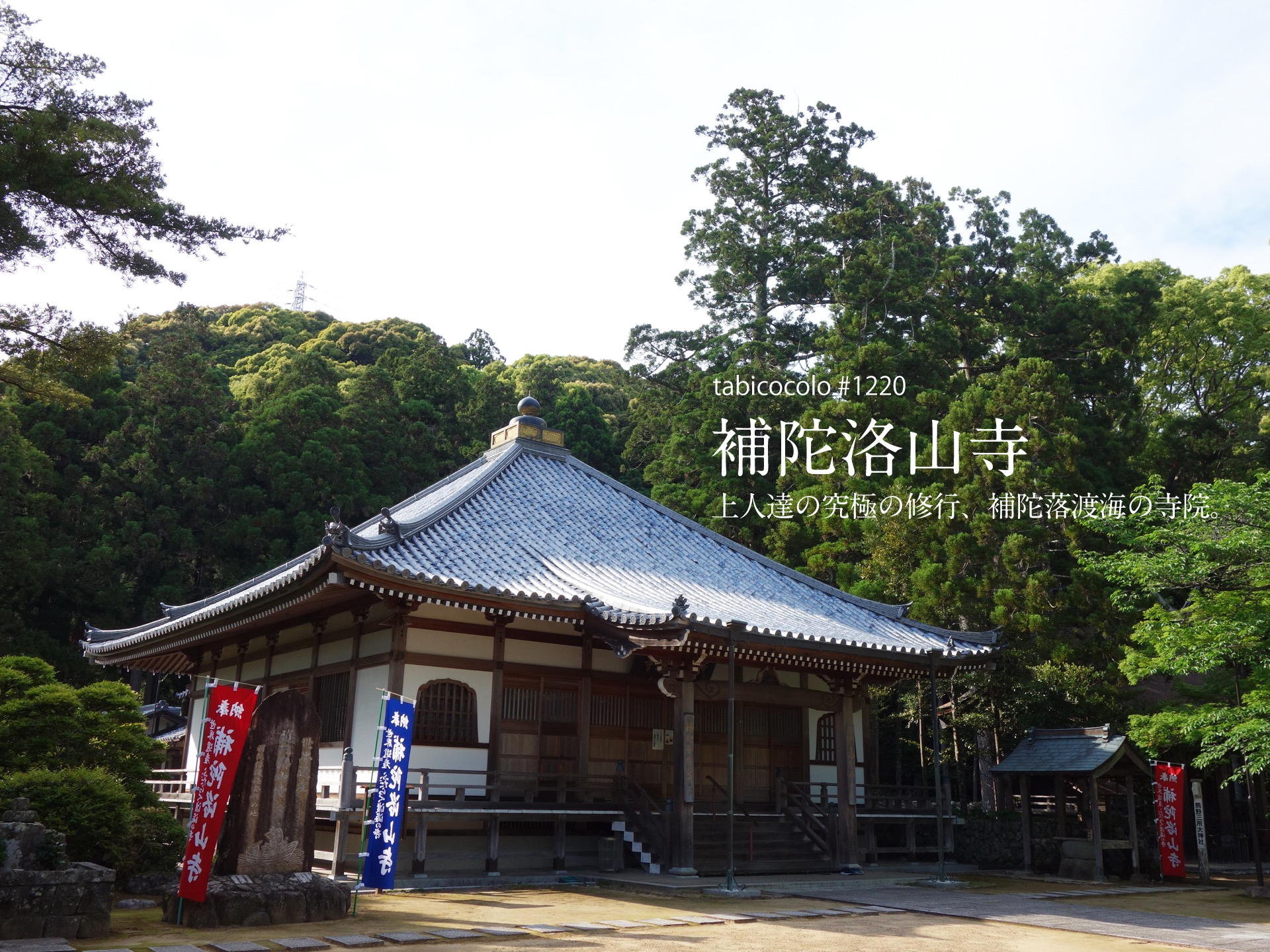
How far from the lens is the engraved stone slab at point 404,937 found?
28.0 ft

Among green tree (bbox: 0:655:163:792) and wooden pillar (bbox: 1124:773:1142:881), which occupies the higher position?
green tree (bbox: 0:655:163:792)

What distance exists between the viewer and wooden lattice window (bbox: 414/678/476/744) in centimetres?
1461

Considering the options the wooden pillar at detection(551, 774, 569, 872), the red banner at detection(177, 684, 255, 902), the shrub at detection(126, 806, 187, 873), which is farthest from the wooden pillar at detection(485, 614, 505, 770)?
the red banner at detection(177, 684, 255, 902)

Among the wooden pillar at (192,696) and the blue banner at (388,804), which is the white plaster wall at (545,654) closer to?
the blue banner at (388,804)

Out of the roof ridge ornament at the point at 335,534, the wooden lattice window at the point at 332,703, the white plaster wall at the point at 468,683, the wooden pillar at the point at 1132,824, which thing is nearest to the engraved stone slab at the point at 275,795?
the roof ridge ornament at the point at 335,534

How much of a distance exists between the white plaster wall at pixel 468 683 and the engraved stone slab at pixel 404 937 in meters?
5.51

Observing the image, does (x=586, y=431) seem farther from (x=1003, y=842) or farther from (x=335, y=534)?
(x=335, y=534)

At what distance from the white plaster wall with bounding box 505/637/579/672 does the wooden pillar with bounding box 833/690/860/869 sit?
4.34 metres

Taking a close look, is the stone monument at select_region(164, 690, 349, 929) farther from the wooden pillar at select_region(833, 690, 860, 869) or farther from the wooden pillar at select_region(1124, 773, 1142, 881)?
the wooden pillar at select_region(1124, 773, 1142, 881)

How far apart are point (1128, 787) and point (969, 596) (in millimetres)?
6364

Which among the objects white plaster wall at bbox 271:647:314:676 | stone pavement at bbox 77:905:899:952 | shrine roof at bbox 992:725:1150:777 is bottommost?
stone pavement at bbox 77:905:899:952

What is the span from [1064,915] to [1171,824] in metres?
6.42

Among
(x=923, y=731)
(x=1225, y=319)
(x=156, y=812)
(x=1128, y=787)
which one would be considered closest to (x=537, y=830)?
(x=156, y=812)

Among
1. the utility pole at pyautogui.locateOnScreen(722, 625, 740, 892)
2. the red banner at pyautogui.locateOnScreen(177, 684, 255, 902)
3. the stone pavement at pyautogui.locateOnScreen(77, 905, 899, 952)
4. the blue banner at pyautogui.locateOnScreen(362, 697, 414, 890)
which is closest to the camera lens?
the stone pavement at pyautogui.locateOnScreen(77, 905, 899, 952)
